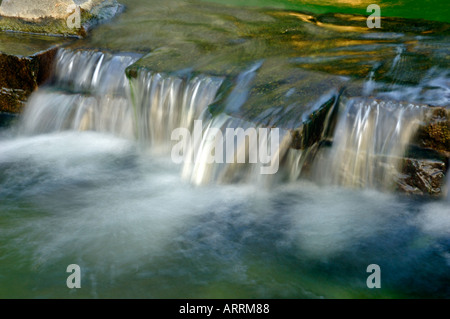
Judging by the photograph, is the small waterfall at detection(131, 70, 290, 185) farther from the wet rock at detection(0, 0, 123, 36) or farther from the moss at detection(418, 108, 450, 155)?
the wet rock at detection(0, 0, 123, 36)

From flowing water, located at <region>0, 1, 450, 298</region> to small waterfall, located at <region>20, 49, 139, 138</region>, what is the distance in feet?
0.06

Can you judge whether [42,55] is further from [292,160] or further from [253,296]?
[253,296]

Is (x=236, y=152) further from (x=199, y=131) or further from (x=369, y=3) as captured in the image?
(x=369, y=3)

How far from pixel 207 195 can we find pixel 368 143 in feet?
5.65

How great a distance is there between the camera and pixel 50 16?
7301mm

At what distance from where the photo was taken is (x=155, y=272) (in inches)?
138

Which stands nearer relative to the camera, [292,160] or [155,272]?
[155,272]

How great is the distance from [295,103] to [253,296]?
2.16 meters

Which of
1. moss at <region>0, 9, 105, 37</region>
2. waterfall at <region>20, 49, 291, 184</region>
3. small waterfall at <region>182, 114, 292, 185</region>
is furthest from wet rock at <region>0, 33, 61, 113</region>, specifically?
small waterfall at <region>182, 114, 292, 185</region>

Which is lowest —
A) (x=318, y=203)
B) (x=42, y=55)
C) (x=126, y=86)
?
(x=318, y=203)

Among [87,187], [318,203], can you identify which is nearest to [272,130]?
[318,203]

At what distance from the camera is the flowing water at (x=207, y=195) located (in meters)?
3.48

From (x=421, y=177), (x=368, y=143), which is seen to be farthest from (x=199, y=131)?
(x=421, y=177)

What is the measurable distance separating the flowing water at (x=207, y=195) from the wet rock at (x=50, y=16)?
3.31 feet
